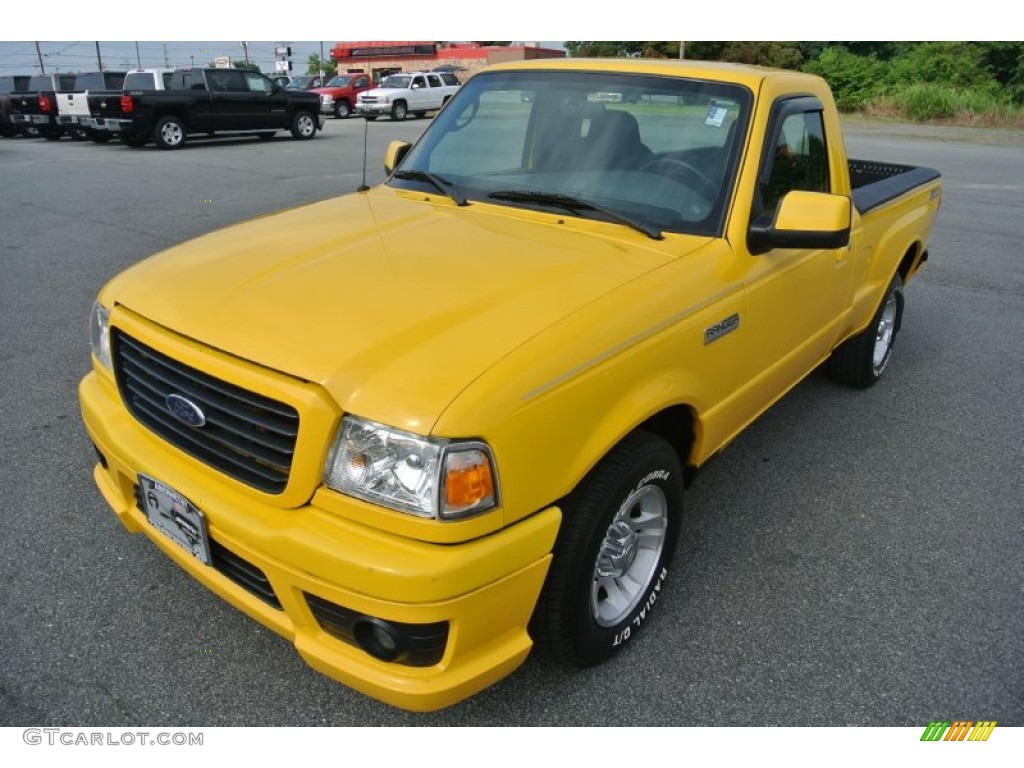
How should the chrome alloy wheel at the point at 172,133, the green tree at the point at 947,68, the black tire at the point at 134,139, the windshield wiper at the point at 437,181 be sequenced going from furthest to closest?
the green tree at the point at 947,68 < the chrome alloy wheel at the point at 172,133 < the black tire at the point at 134,139 < the windshield wiper at the point at 437,181

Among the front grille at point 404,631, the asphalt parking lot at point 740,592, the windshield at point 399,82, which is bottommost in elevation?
the windshield at point 399,82

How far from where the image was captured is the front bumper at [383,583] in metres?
1.81

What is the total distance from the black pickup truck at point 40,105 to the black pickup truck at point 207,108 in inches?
156

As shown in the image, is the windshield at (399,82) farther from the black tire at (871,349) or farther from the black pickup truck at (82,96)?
the black tire at (871,349)

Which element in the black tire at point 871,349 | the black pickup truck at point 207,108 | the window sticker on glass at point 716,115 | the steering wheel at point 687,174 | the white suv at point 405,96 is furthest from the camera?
the white suv at point 405,96

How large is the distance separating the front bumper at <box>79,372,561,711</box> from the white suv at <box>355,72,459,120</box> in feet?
89.3

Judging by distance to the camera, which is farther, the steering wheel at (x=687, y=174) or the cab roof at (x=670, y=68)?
the cab roof at (x=670, y=68)

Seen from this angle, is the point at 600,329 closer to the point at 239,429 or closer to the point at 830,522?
the point at 239,429

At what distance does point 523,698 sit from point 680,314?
1.30 meters

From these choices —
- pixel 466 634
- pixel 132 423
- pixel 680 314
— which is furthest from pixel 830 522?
pixel 132 423

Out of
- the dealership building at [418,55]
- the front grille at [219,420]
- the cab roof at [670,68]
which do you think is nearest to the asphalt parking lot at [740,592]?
the front grille at [219,420]

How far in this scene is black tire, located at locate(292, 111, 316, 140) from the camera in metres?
20.0

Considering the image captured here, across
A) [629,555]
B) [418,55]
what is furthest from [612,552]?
[418,55]
